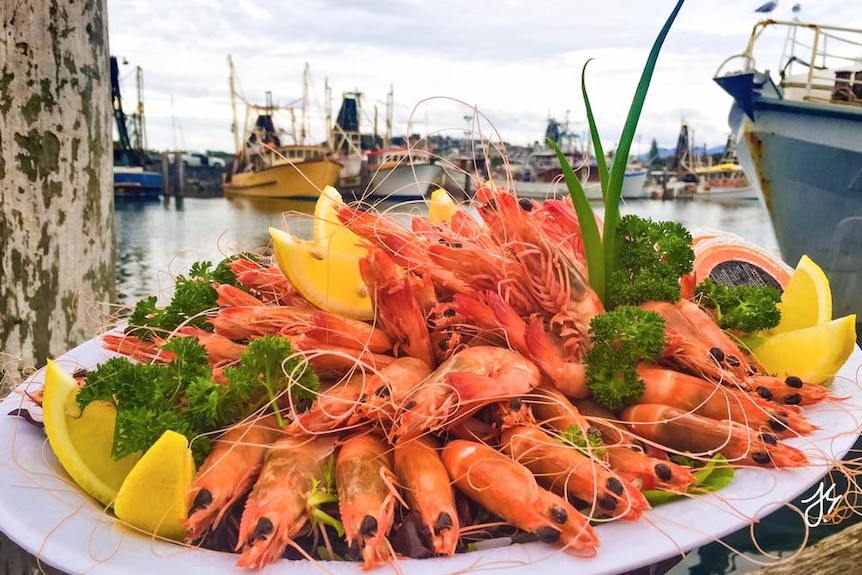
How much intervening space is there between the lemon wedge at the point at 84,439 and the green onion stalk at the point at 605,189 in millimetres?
1457

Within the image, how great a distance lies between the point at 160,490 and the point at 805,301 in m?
2.32

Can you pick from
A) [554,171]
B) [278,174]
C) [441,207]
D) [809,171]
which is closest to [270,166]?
[278,174]

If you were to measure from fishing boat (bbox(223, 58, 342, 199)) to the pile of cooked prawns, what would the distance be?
36.5m

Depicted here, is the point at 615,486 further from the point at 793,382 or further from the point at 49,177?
the point at 49,177

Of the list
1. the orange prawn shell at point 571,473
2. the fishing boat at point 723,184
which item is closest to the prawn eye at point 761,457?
the orange prawn shell at point 571,473

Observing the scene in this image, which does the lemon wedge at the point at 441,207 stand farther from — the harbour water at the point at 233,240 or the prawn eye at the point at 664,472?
the prawn eye at the point at 664,472

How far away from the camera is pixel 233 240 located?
10.8ft

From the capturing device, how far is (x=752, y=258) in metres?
2.95

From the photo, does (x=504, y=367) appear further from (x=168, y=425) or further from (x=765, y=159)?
(x=765, y=159)

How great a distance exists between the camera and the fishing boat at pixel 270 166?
130 ft

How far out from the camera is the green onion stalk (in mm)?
1942

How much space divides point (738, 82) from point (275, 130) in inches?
1808

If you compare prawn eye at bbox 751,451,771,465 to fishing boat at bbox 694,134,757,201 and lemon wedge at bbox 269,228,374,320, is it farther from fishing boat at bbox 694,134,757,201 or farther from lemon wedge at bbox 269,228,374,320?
fishing boat at bbox 694,134,757,201

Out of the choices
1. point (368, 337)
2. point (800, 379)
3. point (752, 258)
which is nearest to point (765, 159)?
point (752, 258)
